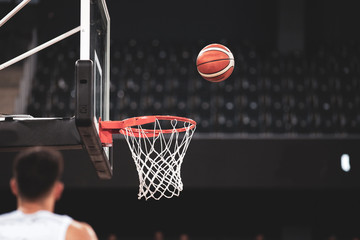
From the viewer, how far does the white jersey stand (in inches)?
70.1

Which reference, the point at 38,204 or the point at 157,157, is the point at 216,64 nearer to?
the point at 157,157

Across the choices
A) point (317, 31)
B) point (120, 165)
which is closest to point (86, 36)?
point (120, 165)

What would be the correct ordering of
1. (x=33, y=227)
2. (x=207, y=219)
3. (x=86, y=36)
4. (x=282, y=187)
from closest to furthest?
(x=33, y=227), (x=86, y=36), (x=282, y=187), (x=207, y=219)

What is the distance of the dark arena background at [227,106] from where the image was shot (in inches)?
292

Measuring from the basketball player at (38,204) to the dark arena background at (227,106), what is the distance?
5.59 m

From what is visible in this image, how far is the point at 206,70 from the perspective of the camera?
4270mm

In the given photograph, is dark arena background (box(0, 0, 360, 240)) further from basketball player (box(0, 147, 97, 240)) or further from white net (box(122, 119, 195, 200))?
basketball player (box(0, 147, 97, 240))

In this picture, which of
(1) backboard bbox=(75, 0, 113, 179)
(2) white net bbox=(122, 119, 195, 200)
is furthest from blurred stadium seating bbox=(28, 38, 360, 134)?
(1) backboard bbox=(75, 0, 113, 179)

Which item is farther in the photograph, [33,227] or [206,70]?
[206,70]

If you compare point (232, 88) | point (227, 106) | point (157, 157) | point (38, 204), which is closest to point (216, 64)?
point (157, 157)

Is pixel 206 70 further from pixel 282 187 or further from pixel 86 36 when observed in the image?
pixel 282 187

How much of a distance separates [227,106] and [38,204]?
6821mm

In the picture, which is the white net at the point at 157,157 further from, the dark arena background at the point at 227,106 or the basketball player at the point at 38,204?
the basketball player at the point at 38,204

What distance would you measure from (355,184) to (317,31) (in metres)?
3.75
